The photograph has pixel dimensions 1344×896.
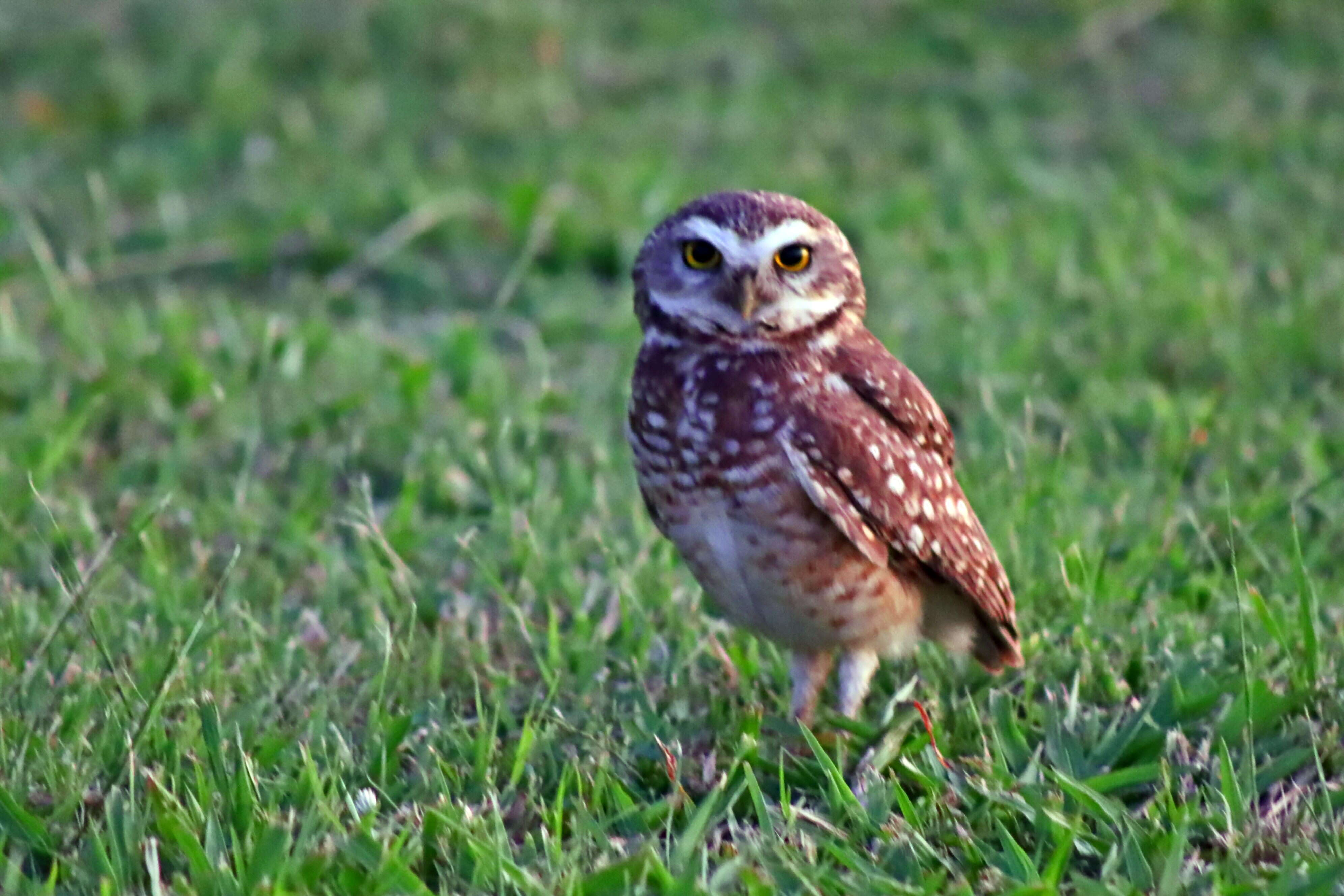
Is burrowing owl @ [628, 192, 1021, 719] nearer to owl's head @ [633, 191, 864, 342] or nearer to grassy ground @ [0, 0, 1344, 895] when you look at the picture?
owl's head @ [633, 191, 864, 342]

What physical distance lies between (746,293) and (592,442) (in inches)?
57.0

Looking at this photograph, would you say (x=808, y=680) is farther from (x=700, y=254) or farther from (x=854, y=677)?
(x=700, y=254)

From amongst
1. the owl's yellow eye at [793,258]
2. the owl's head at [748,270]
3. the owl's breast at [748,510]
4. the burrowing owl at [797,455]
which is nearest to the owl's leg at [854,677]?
the burrowing owl at [797,455]

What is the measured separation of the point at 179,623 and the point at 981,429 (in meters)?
2.19

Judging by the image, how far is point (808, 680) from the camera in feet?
11.0

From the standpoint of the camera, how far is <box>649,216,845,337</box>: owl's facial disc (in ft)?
10.3

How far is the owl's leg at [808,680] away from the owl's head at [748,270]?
0.64 meters

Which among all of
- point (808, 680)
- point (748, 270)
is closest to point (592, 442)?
point (808, 680)

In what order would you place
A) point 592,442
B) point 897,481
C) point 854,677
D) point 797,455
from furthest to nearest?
Answer: point 592,442 < point 854,677 < point 897,481 < point 797,455

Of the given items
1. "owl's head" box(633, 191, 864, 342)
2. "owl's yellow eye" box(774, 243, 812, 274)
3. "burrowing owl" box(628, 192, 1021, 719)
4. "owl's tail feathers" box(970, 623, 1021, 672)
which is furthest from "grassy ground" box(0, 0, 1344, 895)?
"owl's yellow eye" box(774, 243, 812, 274)

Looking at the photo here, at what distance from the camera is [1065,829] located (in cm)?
271

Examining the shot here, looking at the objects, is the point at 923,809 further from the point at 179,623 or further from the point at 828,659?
the point at 179,623

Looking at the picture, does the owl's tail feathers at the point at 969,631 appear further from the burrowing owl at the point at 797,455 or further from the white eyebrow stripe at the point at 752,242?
the white eyebrow stripe at the point at 752,242

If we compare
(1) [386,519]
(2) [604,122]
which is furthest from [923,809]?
(2) [604,122]
